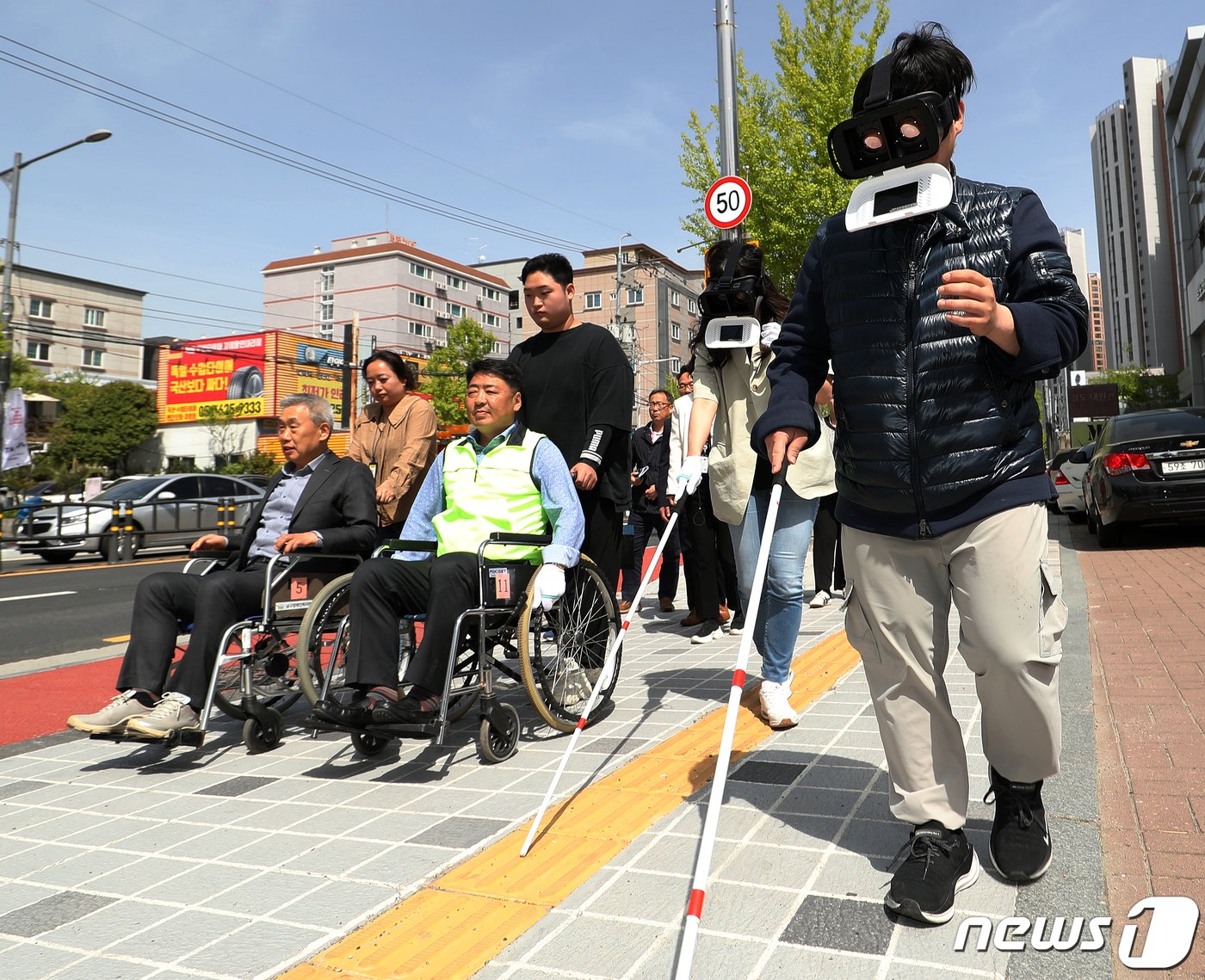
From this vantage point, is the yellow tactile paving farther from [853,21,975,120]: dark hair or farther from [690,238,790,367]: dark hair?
[853,21,975,120]: dark hair

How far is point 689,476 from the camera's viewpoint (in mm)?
4277

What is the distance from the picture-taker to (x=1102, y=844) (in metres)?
2.62

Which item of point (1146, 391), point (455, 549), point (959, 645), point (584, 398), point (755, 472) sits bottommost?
point (959, 645)

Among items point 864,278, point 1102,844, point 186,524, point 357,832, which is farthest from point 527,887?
point 186,524

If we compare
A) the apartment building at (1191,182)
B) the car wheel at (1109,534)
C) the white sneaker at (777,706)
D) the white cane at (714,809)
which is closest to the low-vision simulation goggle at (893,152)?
the white cane at (714,809)

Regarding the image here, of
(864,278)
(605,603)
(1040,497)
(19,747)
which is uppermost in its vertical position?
(864,278)

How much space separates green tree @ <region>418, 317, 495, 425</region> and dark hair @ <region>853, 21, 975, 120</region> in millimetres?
44587

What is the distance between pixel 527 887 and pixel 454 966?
0.43 meters

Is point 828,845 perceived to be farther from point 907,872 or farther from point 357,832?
point 357,832

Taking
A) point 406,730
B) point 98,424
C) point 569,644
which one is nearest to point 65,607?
point 569,644

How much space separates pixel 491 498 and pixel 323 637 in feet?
3.61

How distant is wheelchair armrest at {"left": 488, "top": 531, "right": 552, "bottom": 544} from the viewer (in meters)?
4.02

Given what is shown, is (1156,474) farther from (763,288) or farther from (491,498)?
(491,498)

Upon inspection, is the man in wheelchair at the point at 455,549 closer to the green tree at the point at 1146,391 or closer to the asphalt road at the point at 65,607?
the asphalt road at the point at 65,607
